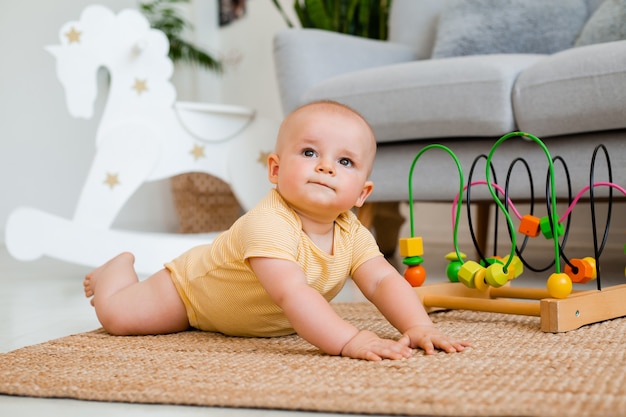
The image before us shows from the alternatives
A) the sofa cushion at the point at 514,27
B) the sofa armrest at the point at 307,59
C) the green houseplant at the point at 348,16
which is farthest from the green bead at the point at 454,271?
the green houseplant at the point at 348,16

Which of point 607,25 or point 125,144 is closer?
point 607,25

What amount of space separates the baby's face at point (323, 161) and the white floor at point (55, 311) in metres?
0.32

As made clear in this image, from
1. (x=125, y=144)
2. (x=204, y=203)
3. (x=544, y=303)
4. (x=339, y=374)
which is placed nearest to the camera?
(x=339, y=374)

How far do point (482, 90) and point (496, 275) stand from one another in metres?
0.59

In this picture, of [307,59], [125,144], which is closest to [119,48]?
[125,144]

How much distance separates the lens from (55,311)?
1.29 m

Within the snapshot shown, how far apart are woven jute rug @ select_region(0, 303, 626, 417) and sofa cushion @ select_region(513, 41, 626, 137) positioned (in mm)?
505

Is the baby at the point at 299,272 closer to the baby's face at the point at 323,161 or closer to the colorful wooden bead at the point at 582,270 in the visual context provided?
the baby's face at the point at 323,161

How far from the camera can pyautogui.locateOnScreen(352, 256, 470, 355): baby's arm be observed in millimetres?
823

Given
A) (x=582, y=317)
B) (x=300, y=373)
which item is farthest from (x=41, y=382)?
(x=582, y=317)

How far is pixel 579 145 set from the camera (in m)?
1.39

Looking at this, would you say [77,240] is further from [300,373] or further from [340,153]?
[300,373]

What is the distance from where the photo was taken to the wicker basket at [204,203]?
9.03 ft

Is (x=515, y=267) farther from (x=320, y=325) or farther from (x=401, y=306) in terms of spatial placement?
(x=320, y=325)
